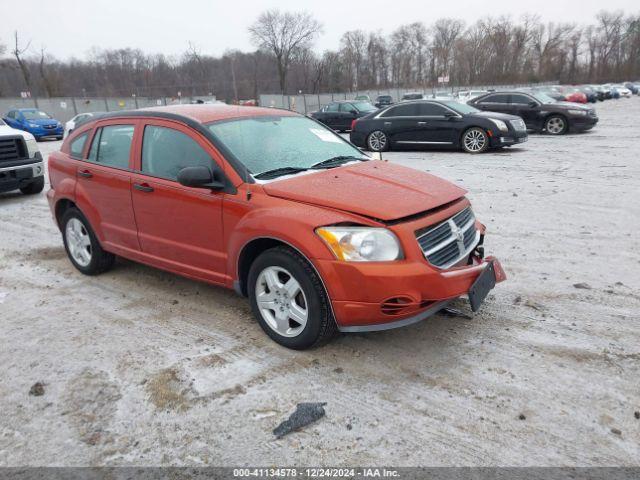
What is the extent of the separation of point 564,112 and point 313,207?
16112mm

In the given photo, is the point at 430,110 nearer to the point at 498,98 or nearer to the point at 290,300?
the point at 498,98

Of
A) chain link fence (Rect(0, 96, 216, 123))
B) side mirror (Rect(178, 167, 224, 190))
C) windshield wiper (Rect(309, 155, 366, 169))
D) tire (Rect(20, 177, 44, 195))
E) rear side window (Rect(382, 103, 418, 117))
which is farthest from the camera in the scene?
chain link fence (Rect(0, 96, 216, 123))

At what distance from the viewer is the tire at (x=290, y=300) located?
3.28 m

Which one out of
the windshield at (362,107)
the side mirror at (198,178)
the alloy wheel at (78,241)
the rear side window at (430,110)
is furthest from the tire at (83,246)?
the windshield at (362,107)

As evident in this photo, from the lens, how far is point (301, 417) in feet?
9.33

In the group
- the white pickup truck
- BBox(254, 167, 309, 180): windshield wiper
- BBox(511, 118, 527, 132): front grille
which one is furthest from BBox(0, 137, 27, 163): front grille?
BBox(511, 118, 527, 132): front grille

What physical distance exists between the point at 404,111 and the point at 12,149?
32.4 feet

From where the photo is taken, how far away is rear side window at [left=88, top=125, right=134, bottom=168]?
454 cm

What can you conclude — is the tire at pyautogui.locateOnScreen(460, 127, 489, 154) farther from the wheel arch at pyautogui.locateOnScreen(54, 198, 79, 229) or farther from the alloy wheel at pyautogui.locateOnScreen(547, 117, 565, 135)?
the wheel arch at pyautogui.locateOnScreen(54, 198, 79, 229)

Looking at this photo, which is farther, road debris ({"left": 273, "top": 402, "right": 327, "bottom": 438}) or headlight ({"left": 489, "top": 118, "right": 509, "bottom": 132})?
headlight ({"left": 489, "top": 118, "right": 509, "bottom": 132})

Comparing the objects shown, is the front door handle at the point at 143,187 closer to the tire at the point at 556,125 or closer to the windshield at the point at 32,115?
the tire at the point at 556,125

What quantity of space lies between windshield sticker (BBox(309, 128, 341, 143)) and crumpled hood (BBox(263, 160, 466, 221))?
0.67 m

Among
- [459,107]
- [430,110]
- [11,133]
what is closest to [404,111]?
[430,110]

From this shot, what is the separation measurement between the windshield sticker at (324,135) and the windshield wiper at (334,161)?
0.33 meters
